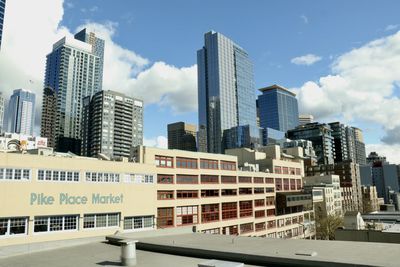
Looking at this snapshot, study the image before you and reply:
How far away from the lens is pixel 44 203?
36344 millimetres

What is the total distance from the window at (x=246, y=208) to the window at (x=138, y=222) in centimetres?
3962

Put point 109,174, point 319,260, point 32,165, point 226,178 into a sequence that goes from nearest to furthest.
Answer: point 319,260 → point 32,165 → point 109,174 → point 226,178

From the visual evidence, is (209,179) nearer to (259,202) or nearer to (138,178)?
(259,202)

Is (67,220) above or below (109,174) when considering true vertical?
below

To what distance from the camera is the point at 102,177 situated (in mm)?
43281

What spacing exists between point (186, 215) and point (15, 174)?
39006mm

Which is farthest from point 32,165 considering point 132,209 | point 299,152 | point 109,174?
point 299,152

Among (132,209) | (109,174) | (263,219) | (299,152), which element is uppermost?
(299,152)

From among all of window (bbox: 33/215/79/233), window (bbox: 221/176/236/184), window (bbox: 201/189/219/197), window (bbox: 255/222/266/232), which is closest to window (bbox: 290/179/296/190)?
window (bbox: 255/222/266/232)

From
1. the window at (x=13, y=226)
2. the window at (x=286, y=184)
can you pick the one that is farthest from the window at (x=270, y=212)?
the window at (x=13, y=226)

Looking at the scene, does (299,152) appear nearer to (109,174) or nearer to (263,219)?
(263,219)

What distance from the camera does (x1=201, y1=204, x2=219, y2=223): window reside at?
2874 inches

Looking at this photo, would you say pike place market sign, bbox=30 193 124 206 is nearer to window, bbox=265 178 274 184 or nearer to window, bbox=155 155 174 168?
window, bbox=155 155 174 168

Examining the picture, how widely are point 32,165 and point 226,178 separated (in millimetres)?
52238
